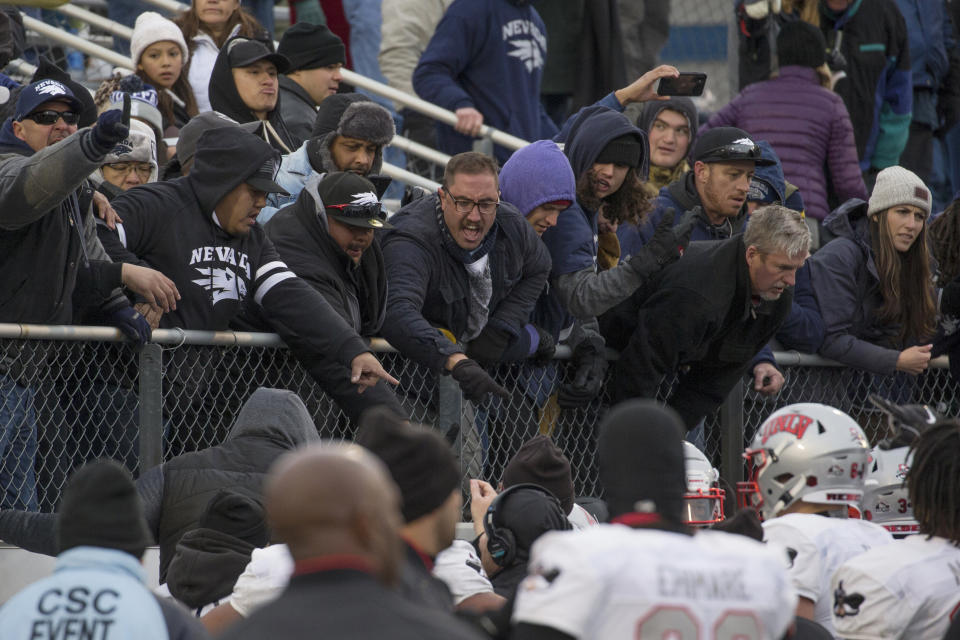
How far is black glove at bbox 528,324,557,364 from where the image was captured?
25.4 ft

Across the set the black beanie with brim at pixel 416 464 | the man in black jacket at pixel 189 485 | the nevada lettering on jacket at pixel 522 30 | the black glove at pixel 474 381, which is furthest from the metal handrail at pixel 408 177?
the black beanie with brim at pixel 416 464

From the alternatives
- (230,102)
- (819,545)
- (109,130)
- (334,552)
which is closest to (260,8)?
(230,102)

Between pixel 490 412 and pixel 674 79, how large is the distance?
2212 mm

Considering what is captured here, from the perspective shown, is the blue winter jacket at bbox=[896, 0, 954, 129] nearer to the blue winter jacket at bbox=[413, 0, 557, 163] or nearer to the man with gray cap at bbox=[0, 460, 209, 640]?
the blue winter jacket at bbox=[413, 0, 557, 163]

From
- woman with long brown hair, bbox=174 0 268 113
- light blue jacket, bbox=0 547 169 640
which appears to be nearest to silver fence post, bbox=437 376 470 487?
woman with long brown hair, bbox=174 0 268 113

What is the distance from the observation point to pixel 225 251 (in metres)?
7.08

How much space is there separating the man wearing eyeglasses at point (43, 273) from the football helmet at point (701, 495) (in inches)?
89.9

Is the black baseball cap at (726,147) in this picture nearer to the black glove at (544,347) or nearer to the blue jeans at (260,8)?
the black glove at (544,347)

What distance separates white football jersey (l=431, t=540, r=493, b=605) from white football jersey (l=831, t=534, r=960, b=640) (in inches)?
44.2

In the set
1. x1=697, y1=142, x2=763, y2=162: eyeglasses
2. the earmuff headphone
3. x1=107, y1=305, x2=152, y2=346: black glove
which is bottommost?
the earmuff headphone

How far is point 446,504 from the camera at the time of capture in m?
4.10

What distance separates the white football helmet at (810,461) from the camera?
562cm

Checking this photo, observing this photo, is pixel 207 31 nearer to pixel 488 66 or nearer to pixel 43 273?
pixel 488 66

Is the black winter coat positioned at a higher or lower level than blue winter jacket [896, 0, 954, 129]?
lower
